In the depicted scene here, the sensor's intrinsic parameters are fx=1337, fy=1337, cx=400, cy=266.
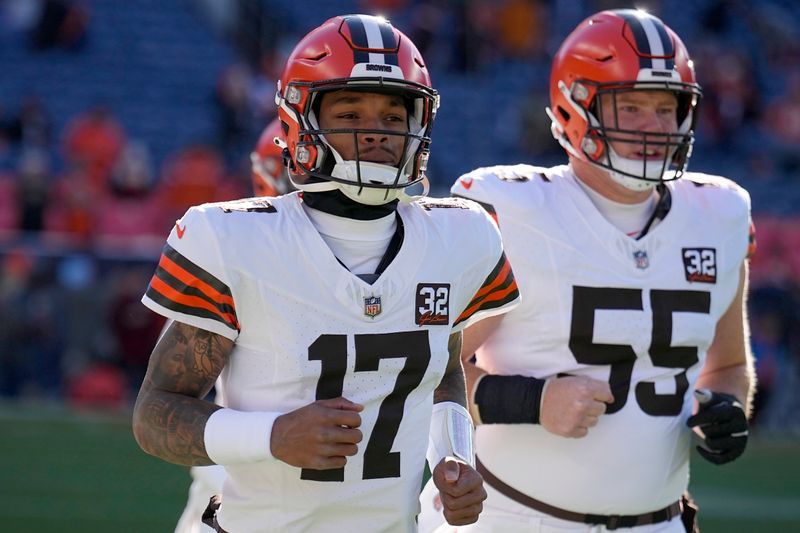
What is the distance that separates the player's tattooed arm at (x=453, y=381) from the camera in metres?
3.11

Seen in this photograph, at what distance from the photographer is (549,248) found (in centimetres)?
358

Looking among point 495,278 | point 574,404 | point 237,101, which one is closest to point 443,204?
point 495,278

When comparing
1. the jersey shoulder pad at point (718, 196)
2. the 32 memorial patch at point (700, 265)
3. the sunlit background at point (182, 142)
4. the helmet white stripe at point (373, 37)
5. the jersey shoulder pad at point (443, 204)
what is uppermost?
the helmet white stripe at point (373, 37)

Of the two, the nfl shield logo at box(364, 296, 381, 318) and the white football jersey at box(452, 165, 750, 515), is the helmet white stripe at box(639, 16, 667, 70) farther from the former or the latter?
the nfl shield logo at box(364, 296, 381, 318)

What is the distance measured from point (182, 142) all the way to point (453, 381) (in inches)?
444

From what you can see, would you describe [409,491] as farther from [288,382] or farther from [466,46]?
[466,46]

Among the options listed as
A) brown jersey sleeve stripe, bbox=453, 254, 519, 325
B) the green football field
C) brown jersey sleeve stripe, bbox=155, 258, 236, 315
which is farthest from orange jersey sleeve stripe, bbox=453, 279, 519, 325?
the green football field

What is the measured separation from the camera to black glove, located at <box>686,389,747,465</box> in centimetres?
350

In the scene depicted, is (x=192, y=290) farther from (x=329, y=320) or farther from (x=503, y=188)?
(x=503, y=188)

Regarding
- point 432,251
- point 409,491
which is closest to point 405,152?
point 432,251

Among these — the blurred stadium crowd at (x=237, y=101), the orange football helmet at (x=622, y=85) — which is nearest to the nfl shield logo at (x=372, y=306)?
the orange football helmet at (x=622, y=85)

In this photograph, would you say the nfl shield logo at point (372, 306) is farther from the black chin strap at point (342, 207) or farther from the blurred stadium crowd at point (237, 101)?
the blurred stadium crowd at point (237, 101)

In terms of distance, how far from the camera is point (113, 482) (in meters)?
8.28

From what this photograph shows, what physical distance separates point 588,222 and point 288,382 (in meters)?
1.17
